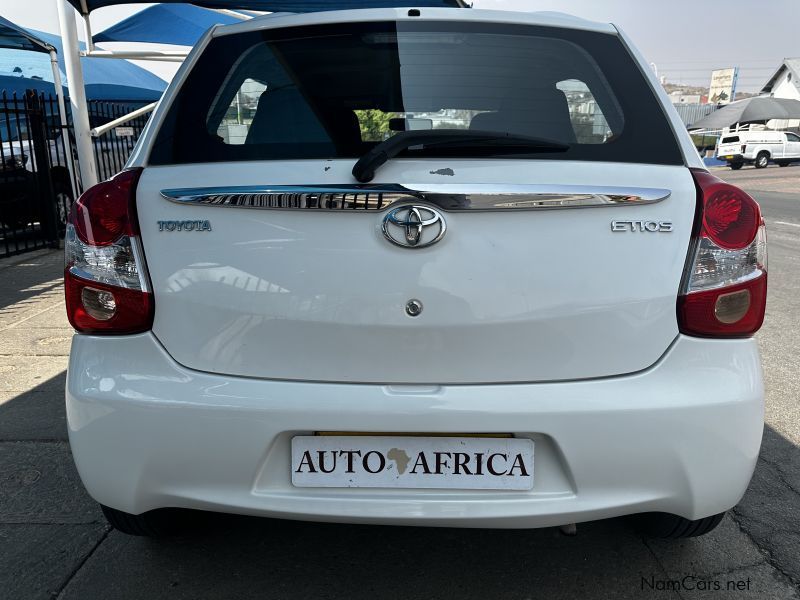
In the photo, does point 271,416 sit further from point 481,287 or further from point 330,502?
point 481,287

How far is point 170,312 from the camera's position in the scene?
1.79m

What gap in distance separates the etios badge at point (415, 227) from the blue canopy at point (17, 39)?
7542mm

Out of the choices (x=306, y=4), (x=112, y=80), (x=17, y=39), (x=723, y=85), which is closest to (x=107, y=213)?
(x=306, y=4)

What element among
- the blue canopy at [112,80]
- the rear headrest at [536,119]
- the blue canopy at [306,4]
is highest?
the blue canopy at [306,4]

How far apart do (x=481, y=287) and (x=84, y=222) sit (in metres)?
1.04

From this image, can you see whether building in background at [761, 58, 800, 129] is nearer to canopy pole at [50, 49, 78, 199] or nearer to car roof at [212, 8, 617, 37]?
canopy pole at [50, 49, 78, 199]

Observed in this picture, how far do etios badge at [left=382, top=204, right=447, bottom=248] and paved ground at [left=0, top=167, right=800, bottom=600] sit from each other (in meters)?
1.07

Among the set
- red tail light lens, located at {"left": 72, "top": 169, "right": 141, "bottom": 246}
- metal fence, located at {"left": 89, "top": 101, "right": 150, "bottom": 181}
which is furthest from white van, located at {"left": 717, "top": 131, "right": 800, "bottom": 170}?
red tail light lens, located at {"left": 72, "top": 169, "right": 141, "bottom": 246}

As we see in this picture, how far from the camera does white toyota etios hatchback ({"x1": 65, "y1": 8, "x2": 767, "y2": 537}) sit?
67.6 inches

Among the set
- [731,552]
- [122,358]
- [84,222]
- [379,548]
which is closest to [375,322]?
[122,358]

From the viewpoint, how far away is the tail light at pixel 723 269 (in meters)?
1.78

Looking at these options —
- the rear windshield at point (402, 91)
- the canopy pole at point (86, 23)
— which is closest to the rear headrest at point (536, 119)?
the rear windshield at point (402, 91)

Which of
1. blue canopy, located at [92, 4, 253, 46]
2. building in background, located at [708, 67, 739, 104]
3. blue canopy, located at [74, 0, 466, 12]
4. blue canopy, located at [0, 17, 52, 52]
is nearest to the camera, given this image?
blue canopy, located at [74, 0, 466, 12]

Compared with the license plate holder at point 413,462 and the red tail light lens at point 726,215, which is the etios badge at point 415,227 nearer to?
the license plate holder at point 413,462
